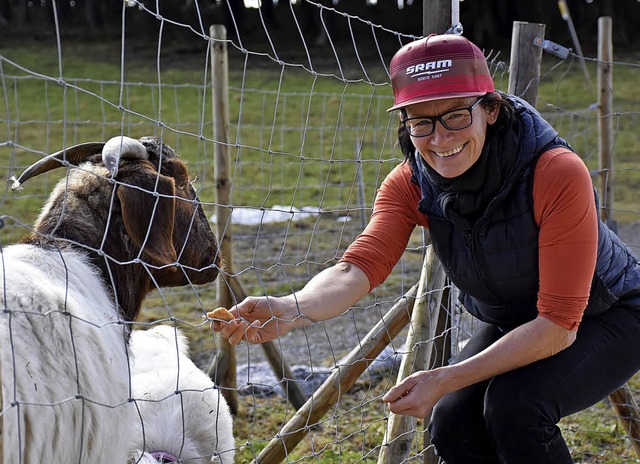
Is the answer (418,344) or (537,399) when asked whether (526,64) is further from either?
(537,399)

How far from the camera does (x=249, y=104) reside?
56.9ft

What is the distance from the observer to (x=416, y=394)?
261cm

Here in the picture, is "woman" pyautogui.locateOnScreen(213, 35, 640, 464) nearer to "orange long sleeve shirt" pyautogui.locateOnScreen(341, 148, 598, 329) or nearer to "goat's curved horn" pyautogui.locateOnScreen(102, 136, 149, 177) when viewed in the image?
"orange long sleeve shirt" pyautogui.locateOnScreen(341, 148, 598, 329)

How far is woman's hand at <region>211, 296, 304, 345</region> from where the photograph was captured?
2787mm

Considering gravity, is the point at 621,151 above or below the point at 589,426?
above

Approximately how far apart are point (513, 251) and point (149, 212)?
52.3 inches

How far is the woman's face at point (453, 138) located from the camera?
106 inches

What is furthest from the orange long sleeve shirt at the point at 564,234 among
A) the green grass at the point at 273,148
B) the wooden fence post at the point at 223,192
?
the wooden fence post at the point at 223,192

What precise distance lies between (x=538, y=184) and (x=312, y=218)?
7.67 m

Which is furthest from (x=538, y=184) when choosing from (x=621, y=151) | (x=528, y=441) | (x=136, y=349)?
(x=621, y=151)

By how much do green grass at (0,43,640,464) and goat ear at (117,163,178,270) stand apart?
0.28 m

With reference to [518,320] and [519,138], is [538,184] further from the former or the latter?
[518,320]

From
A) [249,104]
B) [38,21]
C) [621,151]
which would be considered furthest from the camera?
[38,21]

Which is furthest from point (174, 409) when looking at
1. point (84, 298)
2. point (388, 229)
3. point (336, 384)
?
point (388, 229)
